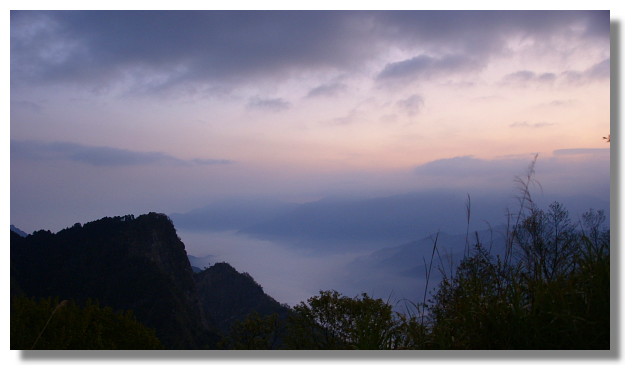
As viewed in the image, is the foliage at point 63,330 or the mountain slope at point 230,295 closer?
the foliage at point 63,330

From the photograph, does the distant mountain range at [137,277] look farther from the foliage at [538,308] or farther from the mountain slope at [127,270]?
the foliage at [538,308]

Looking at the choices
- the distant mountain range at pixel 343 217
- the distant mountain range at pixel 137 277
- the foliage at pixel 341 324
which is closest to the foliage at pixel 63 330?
the distant mountain range at pixel 137 277

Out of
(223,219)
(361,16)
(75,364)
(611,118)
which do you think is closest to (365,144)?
(361,16)

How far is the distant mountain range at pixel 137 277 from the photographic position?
15.5ft

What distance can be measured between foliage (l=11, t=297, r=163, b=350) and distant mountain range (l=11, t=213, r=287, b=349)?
0.99 feet

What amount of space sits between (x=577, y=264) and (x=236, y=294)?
42.5 feet

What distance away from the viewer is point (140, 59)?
13.1 ft

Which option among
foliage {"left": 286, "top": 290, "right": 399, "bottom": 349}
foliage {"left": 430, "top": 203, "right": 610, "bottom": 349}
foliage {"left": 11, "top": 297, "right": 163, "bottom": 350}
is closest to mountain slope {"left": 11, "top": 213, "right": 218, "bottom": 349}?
foliage {"left": 11, "top": 297, "right": 163, "bottom": 350}

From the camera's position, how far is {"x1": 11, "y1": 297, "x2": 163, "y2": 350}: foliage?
288 cm

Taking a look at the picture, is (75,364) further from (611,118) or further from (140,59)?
(611,118)

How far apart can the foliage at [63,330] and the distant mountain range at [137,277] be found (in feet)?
0.99

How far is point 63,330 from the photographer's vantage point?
290cm

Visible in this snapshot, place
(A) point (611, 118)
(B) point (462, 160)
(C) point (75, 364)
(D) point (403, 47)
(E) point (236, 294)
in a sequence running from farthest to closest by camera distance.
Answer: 1. (E) point (236, 294)
2. (B) point (462, 160)
3. (D) point (403, 47)
4. (A) point (611, 118)
5. (C) point (75, 364)

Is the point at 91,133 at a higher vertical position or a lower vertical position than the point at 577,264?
higher
